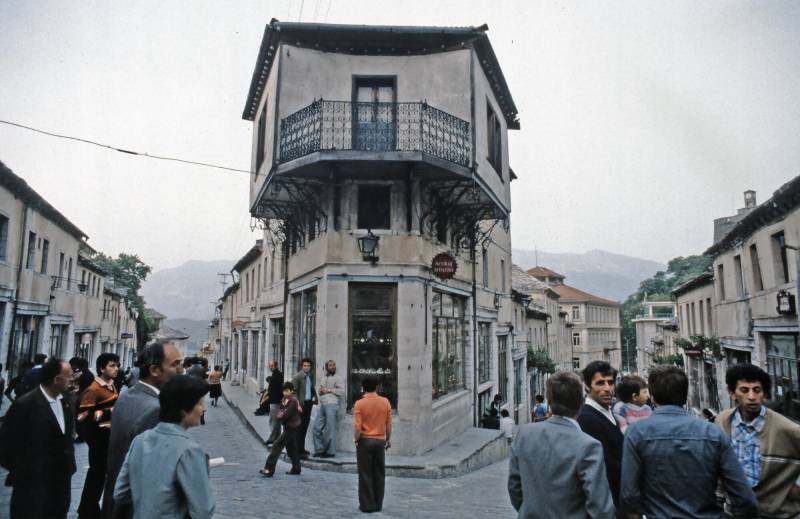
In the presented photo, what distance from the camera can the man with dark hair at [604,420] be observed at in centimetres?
412

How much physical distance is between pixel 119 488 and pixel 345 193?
977cm

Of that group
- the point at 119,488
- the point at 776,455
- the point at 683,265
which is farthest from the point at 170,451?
the point at 683,265

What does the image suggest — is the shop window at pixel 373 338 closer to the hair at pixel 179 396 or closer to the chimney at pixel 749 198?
the hair at pixel 179 396

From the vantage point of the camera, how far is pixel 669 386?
139 inches

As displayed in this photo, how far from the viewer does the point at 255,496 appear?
790 cm

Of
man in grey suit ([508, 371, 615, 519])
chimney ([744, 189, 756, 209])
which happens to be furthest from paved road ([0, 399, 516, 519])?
chimney ([744, 189, 756, 209])

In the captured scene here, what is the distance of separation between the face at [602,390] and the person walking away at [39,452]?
15.7 ft

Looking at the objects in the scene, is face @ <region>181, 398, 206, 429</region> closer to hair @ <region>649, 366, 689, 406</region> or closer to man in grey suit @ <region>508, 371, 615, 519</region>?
man in grey suit @ <region>508, 371, 615, 519</region>

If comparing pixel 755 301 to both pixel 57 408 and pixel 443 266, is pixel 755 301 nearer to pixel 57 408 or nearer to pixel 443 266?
pixel 443 266

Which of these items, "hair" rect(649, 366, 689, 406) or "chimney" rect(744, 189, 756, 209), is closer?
"hair" rect(649, 366, 689, 406)

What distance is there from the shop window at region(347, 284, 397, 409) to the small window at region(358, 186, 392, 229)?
1.51 meters

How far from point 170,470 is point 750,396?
394 cm

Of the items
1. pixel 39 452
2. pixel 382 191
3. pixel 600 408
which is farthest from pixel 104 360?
pixel 382 191

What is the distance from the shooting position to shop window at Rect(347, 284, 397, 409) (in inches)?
470
